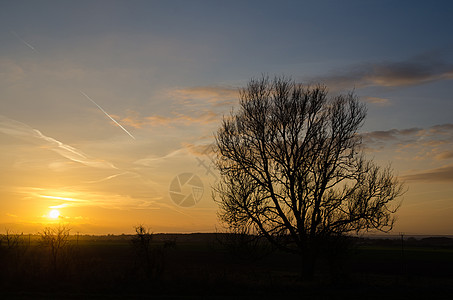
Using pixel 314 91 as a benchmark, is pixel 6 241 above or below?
below

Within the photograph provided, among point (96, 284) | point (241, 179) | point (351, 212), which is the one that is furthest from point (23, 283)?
point (351, 212)

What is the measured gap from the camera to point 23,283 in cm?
2264

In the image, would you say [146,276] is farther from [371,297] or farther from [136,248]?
[371,297]

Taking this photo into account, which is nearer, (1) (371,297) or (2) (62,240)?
(1) (371,297)

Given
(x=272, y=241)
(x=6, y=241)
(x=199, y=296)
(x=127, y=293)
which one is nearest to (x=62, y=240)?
(x=6, y=241)

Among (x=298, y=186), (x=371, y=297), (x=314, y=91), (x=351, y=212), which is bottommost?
(x=371, y=297)

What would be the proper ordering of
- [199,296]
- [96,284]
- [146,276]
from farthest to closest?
1. [146,276]
2. [96,284]
3. [199,296]

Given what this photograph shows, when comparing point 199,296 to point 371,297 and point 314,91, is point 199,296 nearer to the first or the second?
point 371,297

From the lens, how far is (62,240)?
27172 millimetres

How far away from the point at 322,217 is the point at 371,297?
24.9ft

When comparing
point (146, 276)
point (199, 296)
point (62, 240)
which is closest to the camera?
point (199, 296)

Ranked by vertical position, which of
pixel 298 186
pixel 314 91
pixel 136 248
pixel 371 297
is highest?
pixel 314 91

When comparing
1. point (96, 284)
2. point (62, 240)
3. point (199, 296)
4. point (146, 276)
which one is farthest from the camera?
point (62, 240)

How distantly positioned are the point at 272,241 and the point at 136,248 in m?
8.60
